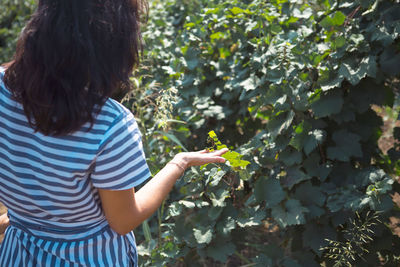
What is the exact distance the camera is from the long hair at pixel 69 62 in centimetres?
111

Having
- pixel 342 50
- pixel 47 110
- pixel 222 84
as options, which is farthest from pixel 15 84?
pixel 222 84

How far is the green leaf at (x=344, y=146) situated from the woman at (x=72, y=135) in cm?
123

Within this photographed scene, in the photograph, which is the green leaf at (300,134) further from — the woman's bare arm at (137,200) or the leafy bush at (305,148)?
the woman's bare arm at (137,200)

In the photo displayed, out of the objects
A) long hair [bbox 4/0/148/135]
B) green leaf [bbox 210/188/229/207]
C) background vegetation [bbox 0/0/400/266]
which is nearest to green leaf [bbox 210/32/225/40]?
background vegetation [bbox 0/0/400/266]

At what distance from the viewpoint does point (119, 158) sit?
116 centimetres

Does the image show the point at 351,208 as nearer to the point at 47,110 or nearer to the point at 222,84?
the point at 222,84

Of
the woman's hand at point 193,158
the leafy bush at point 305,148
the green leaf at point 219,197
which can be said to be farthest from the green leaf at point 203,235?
the woman's hand at point 193,158

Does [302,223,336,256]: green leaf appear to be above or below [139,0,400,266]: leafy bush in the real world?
below

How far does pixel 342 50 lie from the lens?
2.18m

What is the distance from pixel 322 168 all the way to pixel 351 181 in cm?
14

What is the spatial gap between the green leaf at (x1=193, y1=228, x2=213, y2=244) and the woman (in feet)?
2.90

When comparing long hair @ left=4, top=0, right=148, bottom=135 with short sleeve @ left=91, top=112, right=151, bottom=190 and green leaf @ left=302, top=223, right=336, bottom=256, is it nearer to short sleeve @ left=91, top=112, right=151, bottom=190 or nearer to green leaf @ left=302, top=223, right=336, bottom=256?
short sleeve @ left=91, top=112, right=151, bottom=190

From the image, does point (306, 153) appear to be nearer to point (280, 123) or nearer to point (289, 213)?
point (280, 123)

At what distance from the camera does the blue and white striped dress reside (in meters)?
1.15
